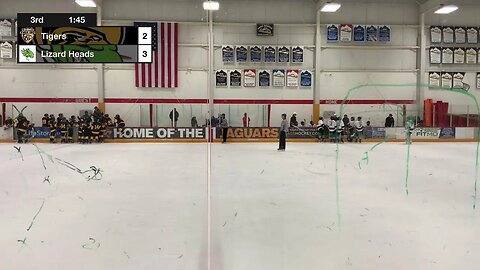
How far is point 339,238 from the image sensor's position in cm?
422

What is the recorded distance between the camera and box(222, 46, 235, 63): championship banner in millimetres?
16656

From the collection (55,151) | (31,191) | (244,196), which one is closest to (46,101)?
(55,151)

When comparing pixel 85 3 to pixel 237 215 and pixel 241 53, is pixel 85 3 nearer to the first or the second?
pixel 237 215

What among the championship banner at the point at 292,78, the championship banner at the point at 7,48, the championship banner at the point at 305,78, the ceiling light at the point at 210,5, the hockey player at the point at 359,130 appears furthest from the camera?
the championship banner at the point at 292,78

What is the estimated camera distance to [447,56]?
13945 mm

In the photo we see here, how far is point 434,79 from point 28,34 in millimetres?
13287

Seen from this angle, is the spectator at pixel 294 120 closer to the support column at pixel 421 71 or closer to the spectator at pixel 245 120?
the spectator at pixel 245 120

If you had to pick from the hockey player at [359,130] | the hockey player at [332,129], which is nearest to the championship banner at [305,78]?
the hockey player at [332,129]

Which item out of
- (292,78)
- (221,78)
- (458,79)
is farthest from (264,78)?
(458,79)

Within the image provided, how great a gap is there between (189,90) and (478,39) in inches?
381

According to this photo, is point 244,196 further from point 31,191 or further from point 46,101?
point 46,101
